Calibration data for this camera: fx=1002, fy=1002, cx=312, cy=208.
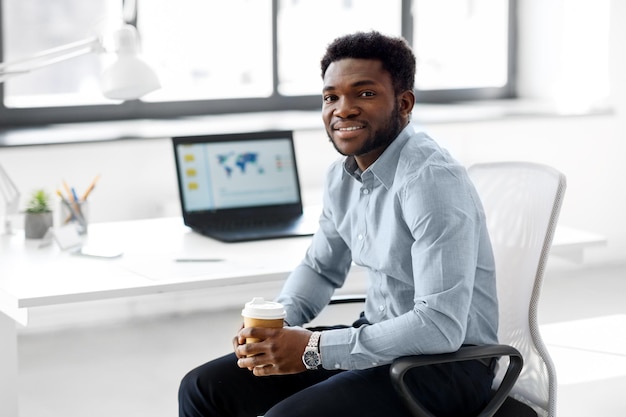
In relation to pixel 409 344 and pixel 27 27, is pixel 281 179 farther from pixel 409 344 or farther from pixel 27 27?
pixel 27 27

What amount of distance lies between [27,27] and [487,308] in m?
3.19

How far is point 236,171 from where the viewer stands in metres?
3.07

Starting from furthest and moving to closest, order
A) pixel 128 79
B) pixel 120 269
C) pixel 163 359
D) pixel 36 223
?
pixel 163 359, pixel 36 223, pixel 128 79, pixel 120 269

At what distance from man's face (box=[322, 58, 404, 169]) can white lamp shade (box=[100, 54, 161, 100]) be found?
→ 2.62 ft

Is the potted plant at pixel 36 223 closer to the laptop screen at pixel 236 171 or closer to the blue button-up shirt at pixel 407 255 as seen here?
the laptop screen at pixel 236 171

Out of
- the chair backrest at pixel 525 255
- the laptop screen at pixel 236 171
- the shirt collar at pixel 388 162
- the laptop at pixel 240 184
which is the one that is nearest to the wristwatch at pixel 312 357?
the shirt collar at pixel 388 162

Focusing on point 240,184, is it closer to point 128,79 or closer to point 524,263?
point 128,79

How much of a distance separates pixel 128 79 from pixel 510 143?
112 inches

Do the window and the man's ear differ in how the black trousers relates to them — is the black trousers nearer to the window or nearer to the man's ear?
the man's ear

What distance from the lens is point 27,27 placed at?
4523 mm

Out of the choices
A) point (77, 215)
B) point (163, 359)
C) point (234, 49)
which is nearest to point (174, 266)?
point (77, 215)

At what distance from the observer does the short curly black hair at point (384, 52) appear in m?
1.99

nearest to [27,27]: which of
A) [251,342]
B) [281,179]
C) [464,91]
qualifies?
[281,179]

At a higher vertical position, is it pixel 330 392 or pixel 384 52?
pixel 384 52
